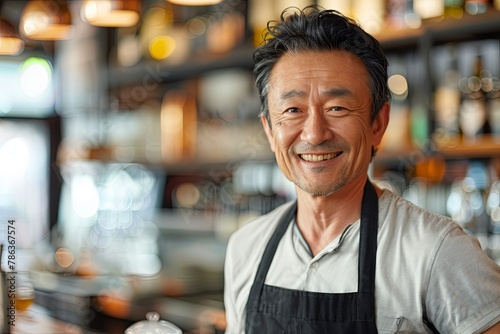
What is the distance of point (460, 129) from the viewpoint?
3441 mm

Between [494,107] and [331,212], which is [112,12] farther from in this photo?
[331,212]

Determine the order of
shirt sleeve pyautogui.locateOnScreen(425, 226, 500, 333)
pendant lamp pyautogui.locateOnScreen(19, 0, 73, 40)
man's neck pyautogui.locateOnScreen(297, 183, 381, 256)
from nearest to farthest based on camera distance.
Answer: shirt sleeve pyautogui.locateOnScreen(425, 226, 500, 333) < man's neck pyautogui.locateOnScreen(297, 183, 381, 256) < pendant lamp pyautogui.locateOnScreen(19, 0, 73, 40)

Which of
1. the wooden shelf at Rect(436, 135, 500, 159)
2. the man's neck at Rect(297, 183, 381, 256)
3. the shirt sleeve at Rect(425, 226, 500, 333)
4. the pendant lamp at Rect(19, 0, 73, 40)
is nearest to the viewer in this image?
the shirt sleeve at Rect(425, 226, 500, 333)

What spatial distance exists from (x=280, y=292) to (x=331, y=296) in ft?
0.50

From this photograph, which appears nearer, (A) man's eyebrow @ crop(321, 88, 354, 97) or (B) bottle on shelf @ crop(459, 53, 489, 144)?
(A) man's eyebrow @ crop(321, 88, 354, 97)

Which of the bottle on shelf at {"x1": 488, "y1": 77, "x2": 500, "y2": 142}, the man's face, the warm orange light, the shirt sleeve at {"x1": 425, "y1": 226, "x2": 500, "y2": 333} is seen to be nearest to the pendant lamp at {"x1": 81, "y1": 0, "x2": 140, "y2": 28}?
the warm orange light

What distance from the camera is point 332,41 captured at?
192 cm

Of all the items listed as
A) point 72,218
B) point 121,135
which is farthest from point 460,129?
point 72,218

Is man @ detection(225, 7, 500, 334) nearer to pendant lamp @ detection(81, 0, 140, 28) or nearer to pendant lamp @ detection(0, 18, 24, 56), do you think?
pendant lamp @ detection(81, 0, 140, 28)

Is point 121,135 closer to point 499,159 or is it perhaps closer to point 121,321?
point 121,321

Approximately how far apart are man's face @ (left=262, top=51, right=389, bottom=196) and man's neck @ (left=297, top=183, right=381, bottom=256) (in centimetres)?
5

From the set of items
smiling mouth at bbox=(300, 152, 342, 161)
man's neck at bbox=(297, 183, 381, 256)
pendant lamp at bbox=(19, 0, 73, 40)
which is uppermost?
pendant lamp at bbox=(19, 0, 73, 40)

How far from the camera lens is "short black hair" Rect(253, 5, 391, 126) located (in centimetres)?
191

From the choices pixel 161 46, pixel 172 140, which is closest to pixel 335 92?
pixel 172 140
